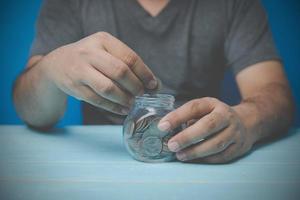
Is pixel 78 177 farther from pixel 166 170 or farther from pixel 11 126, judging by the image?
pixel 11 126

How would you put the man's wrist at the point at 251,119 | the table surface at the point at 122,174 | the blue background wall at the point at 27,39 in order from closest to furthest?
the table surface at the point at 122,174
the man's wrist at the point at 251,119
the blue background wall at the point at 27,39

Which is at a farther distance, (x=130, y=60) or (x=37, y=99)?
(x=37, y=99)

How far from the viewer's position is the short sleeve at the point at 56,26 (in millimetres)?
482

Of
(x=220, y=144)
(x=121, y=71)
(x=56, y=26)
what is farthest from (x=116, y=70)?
(x=56, y=26)

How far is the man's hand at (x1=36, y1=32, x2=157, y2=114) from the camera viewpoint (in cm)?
29

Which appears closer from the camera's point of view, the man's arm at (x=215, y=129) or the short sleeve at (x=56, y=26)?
the man's arm at (x=215, y=129)

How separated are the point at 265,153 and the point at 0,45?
1.14 feet

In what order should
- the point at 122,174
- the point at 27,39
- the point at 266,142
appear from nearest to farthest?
the point at 122,174
the point at 266,142
the point at 27,39

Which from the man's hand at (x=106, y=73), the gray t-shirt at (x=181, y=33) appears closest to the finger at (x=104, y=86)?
the man's hand at (x=106, y=73)

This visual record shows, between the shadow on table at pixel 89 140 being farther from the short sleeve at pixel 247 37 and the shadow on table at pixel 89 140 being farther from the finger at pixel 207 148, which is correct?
the short sleeve at pixel 247 37

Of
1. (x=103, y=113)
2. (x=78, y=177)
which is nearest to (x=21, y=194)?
(x=78, y=177)

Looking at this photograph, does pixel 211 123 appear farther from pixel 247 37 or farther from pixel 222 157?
pixel 247 37

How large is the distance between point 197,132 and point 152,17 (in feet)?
0.97

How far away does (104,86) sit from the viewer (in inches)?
11.5
